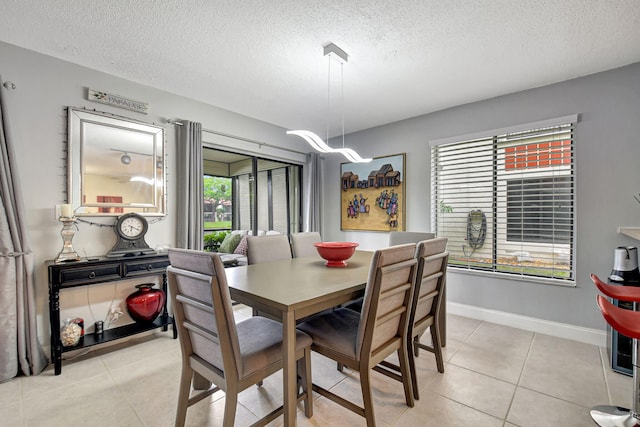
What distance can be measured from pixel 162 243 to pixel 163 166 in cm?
83

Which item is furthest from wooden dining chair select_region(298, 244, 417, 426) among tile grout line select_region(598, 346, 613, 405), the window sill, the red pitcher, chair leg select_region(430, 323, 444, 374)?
the window sill

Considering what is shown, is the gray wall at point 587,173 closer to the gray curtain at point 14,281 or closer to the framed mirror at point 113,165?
the framed mirror at point 113,165

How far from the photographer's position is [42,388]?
1.97 meters

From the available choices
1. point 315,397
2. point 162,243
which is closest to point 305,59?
point 162,243

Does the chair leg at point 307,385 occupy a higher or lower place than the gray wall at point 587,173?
lower

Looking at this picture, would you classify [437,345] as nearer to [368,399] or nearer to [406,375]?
[406,375]

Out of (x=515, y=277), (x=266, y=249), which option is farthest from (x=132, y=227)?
(x=515, y=277)

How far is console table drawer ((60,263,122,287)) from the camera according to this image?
219 cm

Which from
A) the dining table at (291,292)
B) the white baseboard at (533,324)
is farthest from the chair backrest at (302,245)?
the white baseboard at (533,324)

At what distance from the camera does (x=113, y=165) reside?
8.98ft

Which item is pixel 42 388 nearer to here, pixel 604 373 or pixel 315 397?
pixel 315 397

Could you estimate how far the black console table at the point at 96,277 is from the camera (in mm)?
2158

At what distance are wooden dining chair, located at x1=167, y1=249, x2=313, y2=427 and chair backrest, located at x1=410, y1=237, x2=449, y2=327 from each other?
766mm

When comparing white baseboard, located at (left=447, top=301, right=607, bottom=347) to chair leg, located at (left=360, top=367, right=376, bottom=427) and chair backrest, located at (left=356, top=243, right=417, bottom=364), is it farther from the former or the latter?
chair leg, located at (left=360, top=367, right=376, bottom=427)
